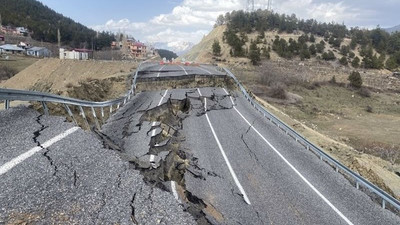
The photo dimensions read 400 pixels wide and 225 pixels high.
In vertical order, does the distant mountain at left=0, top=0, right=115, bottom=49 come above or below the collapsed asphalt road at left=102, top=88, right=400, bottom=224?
above

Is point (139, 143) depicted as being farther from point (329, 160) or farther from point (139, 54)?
point (139, 54)

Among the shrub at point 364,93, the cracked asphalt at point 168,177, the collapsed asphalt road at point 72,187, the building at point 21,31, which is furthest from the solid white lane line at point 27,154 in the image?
the building at point 21,31

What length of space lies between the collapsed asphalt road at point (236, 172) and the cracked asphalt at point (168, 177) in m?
0.03

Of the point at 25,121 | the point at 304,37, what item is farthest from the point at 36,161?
the point at 304,37

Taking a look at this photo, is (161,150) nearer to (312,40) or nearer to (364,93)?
(364,93)

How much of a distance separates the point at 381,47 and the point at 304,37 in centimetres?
2598

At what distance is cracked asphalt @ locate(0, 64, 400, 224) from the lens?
5.47 m

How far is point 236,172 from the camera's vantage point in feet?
37.3

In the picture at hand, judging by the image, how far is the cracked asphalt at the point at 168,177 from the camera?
5469 mm

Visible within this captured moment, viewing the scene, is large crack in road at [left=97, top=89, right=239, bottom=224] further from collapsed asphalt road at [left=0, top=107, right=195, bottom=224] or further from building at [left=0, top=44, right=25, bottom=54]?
building at [left=0, top=44, right=25, bottom=54]

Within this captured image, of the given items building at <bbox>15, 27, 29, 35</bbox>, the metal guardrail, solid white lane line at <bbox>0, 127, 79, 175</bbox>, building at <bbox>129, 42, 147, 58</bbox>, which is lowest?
the metal guardrail

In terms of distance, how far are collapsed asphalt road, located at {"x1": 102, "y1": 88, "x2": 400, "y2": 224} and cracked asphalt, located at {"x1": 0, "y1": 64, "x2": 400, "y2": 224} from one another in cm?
3

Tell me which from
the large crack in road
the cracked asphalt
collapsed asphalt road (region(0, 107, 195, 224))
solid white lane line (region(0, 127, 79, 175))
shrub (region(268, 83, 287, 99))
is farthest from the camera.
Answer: shrub (region(268, 83, 287, 99))

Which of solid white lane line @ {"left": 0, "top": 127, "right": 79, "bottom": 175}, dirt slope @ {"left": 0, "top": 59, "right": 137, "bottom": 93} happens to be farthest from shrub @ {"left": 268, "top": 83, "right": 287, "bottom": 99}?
solid white lane line @ {"left": 0, "top": 127, "right": 79, "bottom": 175}
